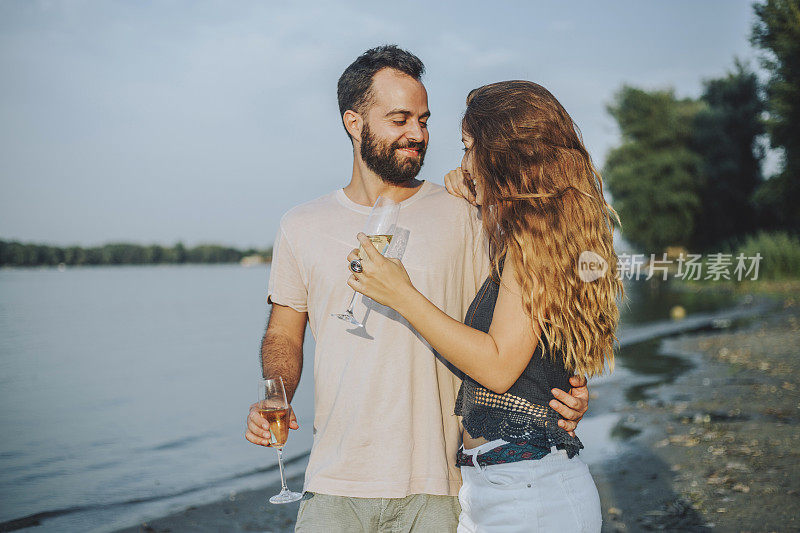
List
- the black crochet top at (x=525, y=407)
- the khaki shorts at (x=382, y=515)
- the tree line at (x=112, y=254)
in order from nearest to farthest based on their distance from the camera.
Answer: the black crochet top at (x=525, y=407) < the khaki shorts at (x=382, y=515) < the tree line at (x=112, y=254)

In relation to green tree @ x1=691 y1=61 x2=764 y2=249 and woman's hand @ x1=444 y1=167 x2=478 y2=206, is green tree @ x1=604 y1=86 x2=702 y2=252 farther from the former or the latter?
woman's hand @ x1=444 y1=167 x2=478 y2=206

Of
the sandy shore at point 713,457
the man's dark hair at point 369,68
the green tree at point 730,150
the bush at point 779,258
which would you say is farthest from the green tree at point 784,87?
the man's dark hair at point 369,68

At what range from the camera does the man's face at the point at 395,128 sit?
320 centimetres

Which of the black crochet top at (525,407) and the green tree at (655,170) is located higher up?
the green tree at (655,170)

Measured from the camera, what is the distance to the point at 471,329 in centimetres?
223

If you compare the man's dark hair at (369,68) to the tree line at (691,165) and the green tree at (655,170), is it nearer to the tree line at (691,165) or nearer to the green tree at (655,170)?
the tree line at (691,165)

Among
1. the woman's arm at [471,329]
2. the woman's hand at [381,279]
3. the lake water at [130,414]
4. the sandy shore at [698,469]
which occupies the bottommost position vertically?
the lake water at [130,414]

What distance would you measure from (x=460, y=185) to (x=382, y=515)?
1.44 meters

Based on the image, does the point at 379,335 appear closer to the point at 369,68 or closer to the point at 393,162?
the point at 393,162

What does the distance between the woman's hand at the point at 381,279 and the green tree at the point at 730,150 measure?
1683 inches

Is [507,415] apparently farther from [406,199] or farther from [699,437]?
[699,437]

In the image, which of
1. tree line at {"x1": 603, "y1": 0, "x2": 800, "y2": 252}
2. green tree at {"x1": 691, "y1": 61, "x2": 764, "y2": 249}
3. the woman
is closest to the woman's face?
the woman

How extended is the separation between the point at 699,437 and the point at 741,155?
127 feet

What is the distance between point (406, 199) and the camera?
321cm
